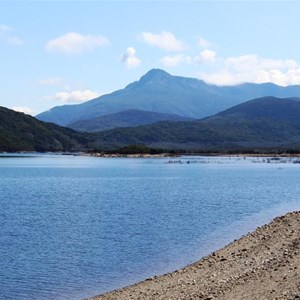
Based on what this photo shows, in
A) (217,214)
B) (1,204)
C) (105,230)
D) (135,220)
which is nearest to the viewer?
(105,230)

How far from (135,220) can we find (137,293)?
28.1 meters

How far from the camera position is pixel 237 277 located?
25.8m

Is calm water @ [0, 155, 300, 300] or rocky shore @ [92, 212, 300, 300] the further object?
calm water @ [0, 155, 300, 300]

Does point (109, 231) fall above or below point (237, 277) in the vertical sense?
below

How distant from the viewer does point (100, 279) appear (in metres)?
31.4

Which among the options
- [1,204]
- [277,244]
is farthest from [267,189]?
[277,244]

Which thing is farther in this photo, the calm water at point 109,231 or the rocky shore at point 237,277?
the calm water at point 109,231

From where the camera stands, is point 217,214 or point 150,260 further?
point 217,214

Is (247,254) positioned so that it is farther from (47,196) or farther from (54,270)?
(47,196)

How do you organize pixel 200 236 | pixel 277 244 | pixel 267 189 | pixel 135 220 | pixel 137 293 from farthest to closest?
pixel 267 189, pixel 135 220, pixel 200 236, pixel 277 244, pixel 137 293

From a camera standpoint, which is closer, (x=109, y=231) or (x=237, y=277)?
(x=237, y=277)

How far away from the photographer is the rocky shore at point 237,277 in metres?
22.9

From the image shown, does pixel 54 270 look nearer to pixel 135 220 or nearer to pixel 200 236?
pixel 200 236

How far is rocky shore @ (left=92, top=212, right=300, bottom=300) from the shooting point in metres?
22.9
